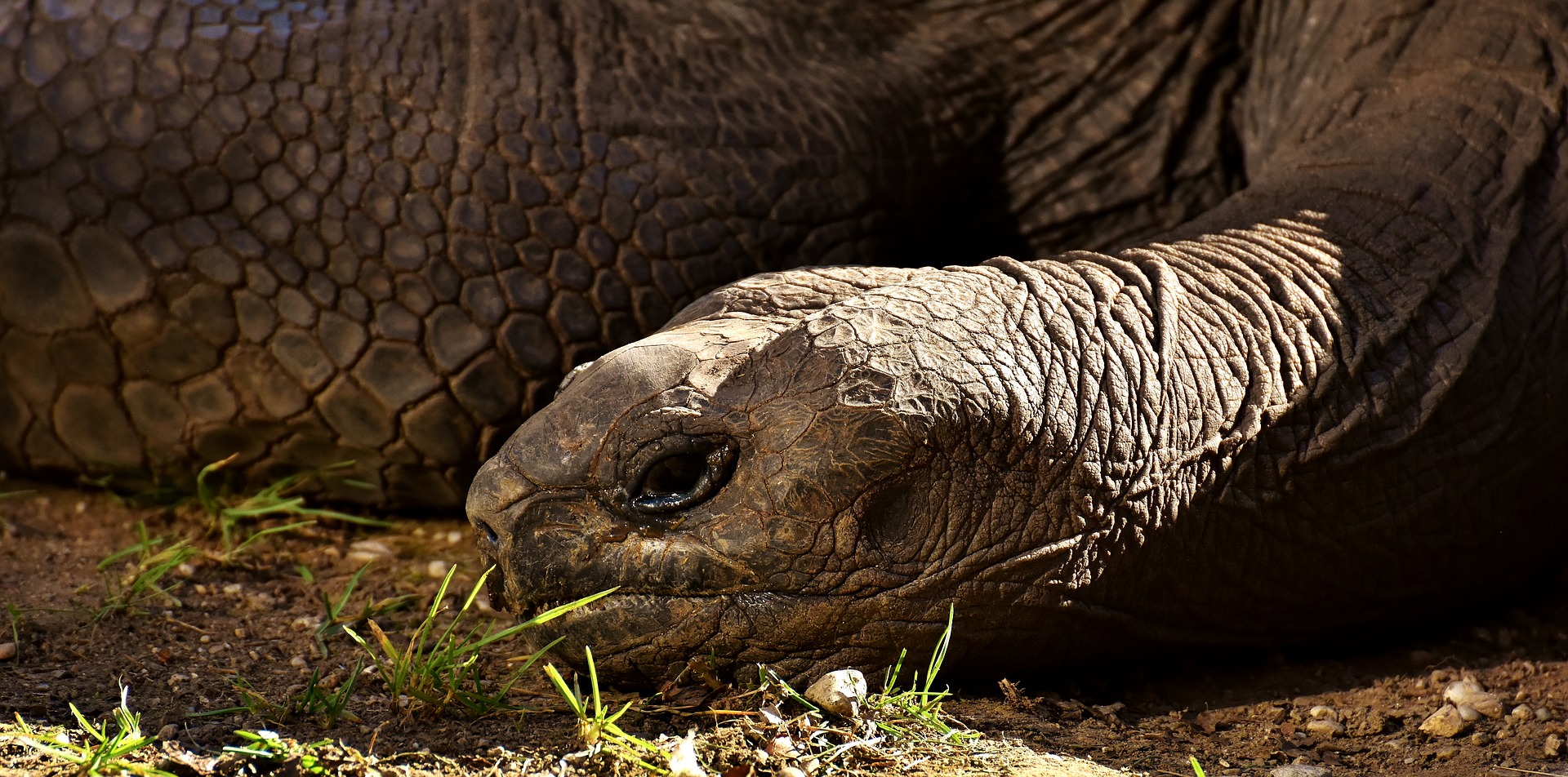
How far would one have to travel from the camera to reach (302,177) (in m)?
2.60

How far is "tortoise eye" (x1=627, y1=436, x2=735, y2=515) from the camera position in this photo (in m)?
1.87

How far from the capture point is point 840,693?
186 cm

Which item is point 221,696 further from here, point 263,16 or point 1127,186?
point 1127,186

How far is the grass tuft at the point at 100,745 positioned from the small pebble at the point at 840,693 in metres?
0.76

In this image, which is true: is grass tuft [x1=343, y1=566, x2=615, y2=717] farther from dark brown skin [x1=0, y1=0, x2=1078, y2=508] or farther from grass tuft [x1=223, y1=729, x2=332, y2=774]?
dark brown skin [x1=0, y1=0, x2=1078, y2=508]

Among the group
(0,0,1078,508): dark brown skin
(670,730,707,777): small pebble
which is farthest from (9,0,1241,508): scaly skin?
(670,730,707,777): small pebble

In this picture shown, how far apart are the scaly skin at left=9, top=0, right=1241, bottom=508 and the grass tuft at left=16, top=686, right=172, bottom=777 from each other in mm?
933

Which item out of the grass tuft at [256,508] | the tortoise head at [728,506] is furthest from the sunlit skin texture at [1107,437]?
the grass tuft at [256,508]

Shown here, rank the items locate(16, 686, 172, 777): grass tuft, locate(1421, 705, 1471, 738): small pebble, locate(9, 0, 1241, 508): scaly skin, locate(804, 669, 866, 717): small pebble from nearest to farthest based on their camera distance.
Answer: locate(16, 686, 172, 777): grass tuft < locate(804, 669, 866, 717): small pebble < locate(1421, 705, 1471, 738): small pebble < locate(9, 0, 1241, 508): scaly skin

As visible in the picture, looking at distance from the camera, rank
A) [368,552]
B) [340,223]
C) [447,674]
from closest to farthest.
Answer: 1. [447,674]
2. [340,223]
3. [368,552]

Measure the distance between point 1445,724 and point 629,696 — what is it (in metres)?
1.11

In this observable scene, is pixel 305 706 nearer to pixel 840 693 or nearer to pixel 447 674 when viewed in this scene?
pixel 447 674

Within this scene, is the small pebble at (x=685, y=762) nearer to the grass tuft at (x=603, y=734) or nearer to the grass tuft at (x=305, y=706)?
the grass tuft at (x=603, y=734)

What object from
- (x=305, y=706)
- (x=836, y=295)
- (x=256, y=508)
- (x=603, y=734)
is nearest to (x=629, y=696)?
(x=603, y=734)
